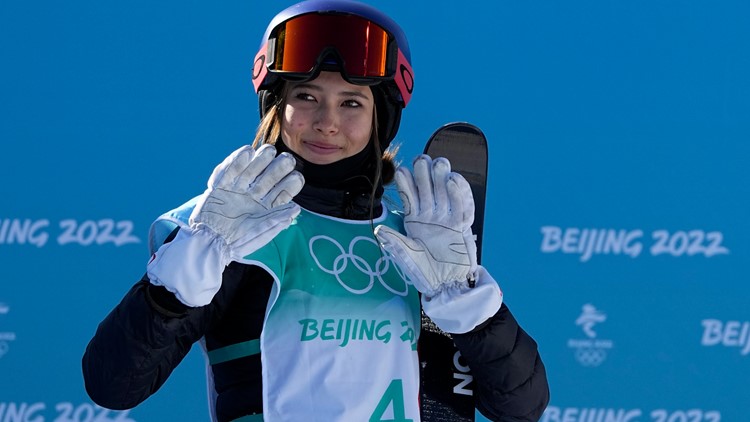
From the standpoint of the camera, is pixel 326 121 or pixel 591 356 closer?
pixel 326 121

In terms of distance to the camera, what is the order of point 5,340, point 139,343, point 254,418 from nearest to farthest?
point 139,343
point 254,418
point 5,340

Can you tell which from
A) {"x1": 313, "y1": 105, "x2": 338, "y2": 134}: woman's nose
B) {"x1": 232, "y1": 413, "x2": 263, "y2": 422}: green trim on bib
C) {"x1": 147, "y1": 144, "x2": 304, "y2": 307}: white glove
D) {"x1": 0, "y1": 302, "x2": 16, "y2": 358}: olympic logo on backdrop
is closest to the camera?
{"x1": 147, "y1": 144, "x2": 304, "y2": 307}: white glove

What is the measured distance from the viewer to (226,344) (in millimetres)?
2051

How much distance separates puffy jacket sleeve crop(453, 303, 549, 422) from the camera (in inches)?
80.3

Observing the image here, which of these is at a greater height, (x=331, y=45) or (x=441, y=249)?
(x=331, y=45)

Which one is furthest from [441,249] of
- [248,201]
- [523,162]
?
[523,162]

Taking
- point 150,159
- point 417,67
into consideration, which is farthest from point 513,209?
point 150,159

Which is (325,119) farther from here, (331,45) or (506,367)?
(506,367)

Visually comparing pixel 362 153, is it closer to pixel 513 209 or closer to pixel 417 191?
pixel 417 191

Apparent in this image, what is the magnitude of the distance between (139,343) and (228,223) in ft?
0.84

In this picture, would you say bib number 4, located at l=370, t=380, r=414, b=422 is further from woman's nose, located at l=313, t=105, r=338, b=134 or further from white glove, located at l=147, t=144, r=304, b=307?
woman's nose, located at l=313, t=105, r=338, b=134

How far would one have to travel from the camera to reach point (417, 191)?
2.14m

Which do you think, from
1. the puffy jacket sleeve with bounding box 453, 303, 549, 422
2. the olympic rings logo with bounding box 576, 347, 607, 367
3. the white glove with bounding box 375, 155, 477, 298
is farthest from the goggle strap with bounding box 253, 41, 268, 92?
the olympic rings logo with bounding box 576, 347, 607, 367

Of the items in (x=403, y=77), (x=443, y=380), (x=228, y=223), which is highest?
(x=403, y=77)
